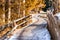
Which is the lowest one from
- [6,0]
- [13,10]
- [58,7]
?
[58,7]

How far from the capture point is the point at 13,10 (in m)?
15.1

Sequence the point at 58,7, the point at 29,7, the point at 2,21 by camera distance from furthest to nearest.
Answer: the point at 58,7 < the point at 29,7 < the point at 2,21

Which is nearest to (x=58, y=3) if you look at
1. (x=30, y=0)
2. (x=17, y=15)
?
(x=30, y=0)

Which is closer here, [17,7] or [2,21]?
[2,21]

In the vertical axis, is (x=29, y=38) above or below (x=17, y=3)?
below

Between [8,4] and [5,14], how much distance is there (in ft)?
1.91

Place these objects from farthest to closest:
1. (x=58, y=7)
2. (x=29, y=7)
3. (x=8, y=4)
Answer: (x=58, y=7) → (x=29, y=7) → (x=8, y=4)

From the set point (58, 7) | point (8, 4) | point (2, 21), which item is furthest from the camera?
point (58, 7)

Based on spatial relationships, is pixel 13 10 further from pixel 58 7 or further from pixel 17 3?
pixel 58 7

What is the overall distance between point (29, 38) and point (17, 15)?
12.5ft

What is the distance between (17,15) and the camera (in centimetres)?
1547

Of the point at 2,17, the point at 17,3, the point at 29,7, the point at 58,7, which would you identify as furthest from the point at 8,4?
the point at 58,7

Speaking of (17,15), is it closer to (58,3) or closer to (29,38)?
(29,38)

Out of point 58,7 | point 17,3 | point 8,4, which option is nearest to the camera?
point 8,4
